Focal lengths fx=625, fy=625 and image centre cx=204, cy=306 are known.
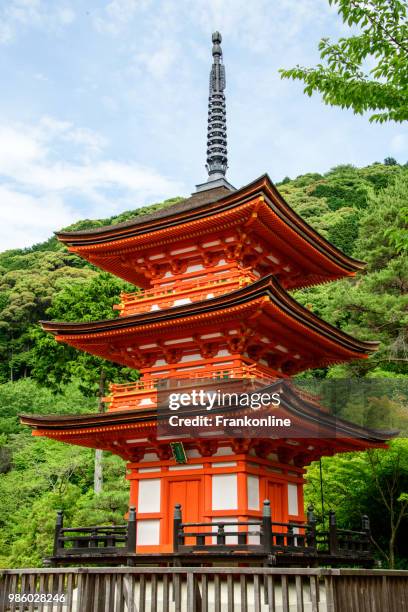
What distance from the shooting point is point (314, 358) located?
18.1m

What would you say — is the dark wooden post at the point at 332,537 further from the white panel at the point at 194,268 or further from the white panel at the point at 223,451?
the white panel at the point at 194,268

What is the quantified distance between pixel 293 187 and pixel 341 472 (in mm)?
60400

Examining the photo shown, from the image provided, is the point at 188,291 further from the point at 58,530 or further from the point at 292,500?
the point at 58,530

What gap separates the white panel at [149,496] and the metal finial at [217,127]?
9.67 metres

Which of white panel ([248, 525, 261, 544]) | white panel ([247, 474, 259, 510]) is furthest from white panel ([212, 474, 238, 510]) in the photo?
Result: white panel ([248, 525, 261, 544])

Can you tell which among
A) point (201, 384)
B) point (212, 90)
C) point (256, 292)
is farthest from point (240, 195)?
point (212, 90)

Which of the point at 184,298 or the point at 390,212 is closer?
the point at 184,298

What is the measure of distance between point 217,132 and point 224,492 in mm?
11800

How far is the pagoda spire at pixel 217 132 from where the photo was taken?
65.4 ft

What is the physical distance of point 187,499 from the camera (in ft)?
48.2

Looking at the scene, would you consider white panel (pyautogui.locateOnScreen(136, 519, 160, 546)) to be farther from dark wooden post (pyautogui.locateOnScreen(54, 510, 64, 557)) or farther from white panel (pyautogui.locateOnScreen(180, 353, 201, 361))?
white panel (pyautogui.locateOnScreen(180, 353, 201, 361))

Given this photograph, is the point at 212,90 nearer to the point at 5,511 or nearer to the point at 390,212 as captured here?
the point at 390,212

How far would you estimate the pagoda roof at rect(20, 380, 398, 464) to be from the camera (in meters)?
13.6

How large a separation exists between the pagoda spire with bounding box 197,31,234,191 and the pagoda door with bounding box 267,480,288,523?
30.2 feet
